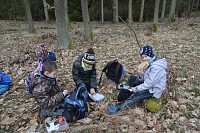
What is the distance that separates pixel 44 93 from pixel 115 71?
2028 millimetres

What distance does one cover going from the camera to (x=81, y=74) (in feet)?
14.2

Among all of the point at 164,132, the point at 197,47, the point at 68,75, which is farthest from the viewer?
the point at 197,47

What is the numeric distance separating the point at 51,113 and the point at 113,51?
484 centimetres

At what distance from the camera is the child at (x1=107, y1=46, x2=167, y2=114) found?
11.5 feet

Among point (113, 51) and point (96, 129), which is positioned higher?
point (113, 51)

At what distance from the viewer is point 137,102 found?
12.4 ft

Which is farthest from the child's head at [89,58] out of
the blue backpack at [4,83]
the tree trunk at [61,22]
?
the tree trunk at [61,22]

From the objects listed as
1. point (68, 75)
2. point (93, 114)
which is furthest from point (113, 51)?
point (93, 114)

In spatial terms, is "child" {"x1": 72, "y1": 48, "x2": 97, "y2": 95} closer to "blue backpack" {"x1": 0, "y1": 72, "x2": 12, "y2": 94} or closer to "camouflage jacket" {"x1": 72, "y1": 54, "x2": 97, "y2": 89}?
"camouflage jacket" {"x1": 72, "y1": 54, "x2": 97, "y2": 89}

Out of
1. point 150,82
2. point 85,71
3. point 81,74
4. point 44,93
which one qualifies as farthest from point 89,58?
point 150,82

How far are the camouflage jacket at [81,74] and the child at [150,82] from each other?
912 mm

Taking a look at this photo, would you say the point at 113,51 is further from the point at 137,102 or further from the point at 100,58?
the point at 137,102

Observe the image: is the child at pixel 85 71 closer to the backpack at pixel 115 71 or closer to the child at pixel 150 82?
the backpack at pixel 115 71

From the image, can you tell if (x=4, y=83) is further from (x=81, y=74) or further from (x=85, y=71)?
(x=85, y=71)
